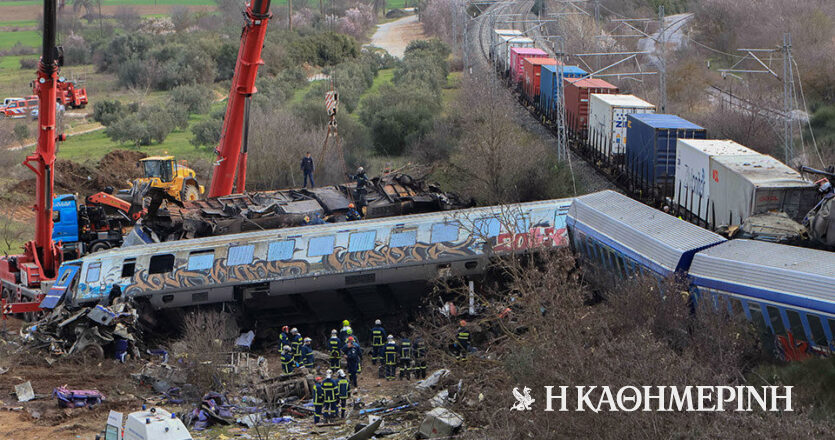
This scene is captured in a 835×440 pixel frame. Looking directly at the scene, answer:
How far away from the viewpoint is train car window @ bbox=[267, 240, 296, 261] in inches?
940

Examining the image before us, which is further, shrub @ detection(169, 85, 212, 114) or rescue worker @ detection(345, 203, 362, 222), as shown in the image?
shrub @ detection(169, 85, 212, 114)

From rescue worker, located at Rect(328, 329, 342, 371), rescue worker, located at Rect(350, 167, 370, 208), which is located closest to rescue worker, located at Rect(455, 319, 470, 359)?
rescue worker, located at Rect(328, 329, 342, 371)

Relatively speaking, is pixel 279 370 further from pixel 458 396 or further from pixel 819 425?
pixel 819 425

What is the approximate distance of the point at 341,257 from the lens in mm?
23781

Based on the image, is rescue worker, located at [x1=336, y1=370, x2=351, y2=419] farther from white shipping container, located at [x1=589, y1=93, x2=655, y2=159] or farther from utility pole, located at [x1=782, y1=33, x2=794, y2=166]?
white shipping container, located at [x1=589, y1=93, x2=655, y2=159]

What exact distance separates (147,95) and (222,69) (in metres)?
8.03

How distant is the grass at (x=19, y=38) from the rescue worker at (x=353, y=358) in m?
93.2

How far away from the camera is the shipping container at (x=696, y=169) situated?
2681 cm

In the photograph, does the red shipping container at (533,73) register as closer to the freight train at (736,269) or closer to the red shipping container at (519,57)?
the red shipping container at (519,57)

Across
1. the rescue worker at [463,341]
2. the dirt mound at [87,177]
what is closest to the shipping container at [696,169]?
the rescue worker at [463,341]

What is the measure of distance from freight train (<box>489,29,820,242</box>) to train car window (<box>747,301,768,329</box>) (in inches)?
152

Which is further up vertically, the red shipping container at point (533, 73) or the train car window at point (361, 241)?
the train car window at point (361, 241)

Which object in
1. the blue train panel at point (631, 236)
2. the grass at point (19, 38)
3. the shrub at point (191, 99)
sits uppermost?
the blue train panel at point (631, 236)

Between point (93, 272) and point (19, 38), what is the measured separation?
9487 centimetres
